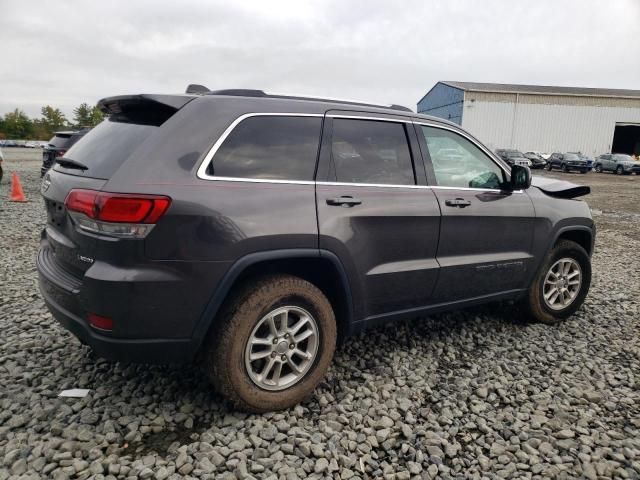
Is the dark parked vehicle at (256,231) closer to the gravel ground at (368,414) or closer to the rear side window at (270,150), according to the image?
the rear side window at (270,150)

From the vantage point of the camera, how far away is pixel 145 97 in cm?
270

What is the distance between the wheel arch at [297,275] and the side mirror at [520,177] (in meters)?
1.80

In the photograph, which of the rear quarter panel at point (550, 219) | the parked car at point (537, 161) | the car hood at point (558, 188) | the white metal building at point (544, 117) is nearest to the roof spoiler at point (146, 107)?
the rear quarter panel at point (550, 219)

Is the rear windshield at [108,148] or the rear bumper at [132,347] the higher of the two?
the rear windshield at [108,148]

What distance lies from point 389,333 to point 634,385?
176 centimetres

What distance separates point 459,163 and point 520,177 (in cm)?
52

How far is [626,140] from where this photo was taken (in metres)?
47.4

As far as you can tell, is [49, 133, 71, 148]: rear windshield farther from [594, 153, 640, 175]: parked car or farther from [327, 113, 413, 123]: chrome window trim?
[594, 153, 640, 175]: parked car

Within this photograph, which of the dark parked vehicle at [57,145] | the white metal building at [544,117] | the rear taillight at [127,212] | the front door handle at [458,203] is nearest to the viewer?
the rear taillight at [127,212]

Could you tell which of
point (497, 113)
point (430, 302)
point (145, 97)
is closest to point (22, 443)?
point (145, 97)

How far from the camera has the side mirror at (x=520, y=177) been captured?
3811 mm

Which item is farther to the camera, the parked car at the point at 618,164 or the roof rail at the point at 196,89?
the parked car at the point at 618,164

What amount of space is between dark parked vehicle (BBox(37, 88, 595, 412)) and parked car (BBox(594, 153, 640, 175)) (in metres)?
33.7

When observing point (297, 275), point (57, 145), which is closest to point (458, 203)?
point (297, 275)
